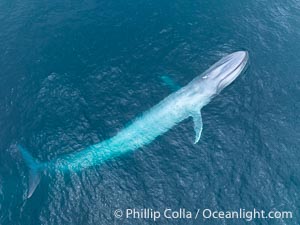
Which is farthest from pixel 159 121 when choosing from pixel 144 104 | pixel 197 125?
pixel 197 125

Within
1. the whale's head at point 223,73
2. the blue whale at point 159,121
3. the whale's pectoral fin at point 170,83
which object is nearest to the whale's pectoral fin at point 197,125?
the blue whale at point 159,121

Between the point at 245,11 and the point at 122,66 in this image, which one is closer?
the point at 122,66

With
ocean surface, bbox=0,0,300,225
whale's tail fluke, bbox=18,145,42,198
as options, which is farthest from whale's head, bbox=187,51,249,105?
whale's tail fluke, bbox=18,145,42,198

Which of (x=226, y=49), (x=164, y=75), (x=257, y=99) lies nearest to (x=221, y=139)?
(x=257, y=99)

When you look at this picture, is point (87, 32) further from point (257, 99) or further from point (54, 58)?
point (257, 99)
